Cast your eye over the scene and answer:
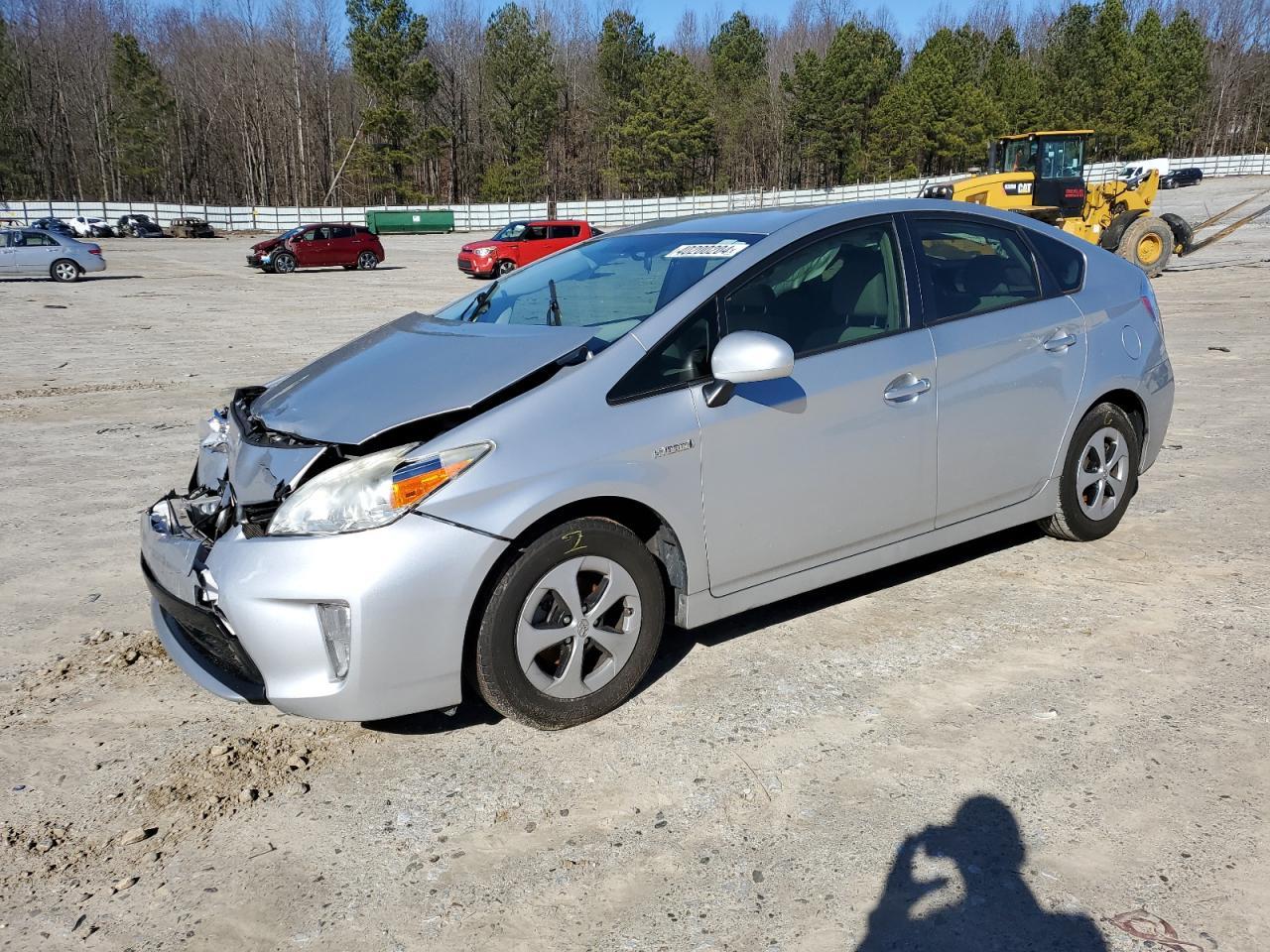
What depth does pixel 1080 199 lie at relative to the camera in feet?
68.8

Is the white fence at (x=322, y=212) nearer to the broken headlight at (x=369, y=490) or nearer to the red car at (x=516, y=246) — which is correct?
the red car at (x=516, y=246)

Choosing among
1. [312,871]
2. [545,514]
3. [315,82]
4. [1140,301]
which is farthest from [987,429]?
[315,82]

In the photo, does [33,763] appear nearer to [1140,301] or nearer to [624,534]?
[624,534]

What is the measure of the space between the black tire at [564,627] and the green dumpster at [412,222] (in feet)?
186

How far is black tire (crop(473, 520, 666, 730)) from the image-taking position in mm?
3182

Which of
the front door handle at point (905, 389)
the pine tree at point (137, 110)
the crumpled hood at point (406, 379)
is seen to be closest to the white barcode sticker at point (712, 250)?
the crumpled hood at point (406, 379)

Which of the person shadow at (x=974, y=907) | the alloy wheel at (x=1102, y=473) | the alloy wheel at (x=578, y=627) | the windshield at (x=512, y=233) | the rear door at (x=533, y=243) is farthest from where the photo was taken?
the windshield at (x=512, y=233)

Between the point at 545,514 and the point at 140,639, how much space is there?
2162 mm

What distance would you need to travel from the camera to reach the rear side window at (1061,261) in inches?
187

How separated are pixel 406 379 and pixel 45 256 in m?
27.7

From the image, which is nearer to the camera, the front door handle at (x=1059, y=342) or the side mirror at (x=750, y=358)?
the side mirror at (x=750, y=358)

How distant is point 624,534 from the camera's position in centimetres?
340

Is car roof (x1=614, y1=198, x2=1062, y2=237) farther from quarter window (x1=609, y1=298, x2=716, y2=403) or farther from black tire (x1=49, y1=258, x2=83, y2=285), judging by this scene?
black tire (x1=49, y1=258, x2=83, y2=285)

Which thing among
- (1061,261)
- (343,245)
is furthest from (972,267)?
(343,245)
